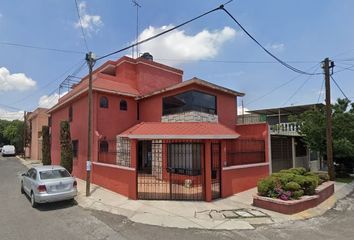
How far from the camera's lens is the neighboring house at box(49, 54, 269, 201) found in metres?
11.5

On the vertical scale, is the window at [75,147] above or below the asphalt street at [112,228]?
above

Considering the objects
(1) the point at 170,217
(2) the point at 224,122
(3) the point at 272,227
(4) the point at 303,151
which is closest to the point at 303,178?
(3) the point at 272,227

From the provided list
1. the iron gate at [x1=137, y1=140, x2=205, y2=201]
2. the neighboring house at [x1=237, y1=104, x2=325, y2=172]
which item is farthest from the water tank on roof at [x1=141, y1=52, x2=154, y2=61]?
the iron gate at [x1=137, y1=140, x2=205, y2=201]

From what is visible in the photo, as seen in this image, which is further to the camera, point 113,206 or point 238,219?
point 113,206

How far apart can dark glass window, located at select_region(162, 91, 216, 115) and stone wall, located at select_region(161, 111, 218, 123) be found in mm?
247

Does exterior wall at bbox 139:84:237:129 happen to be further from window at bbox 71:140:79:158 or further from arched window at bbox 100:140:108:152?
window at bbox 71:140:79:158

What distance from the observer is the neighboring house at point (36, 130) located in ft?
118

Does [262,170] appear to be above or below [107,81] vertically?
below

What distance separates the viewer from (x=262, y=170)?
585 inches

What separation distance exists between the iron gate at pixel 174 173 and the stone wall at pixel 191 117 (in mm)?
1679

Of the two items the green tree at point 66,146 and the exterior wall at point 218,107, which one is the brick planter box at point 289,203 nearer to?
the exterior wall at point 218,107

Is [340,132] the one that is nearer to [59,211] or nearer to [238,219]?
[238,219]

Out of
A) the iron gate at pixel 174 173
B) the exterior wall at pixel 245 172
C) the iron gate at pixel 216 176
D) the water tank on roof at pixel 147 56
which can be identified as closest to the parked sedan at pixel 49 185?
the iron gate at pixel 174 173

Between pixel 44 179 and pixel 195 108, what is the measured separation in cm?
804
